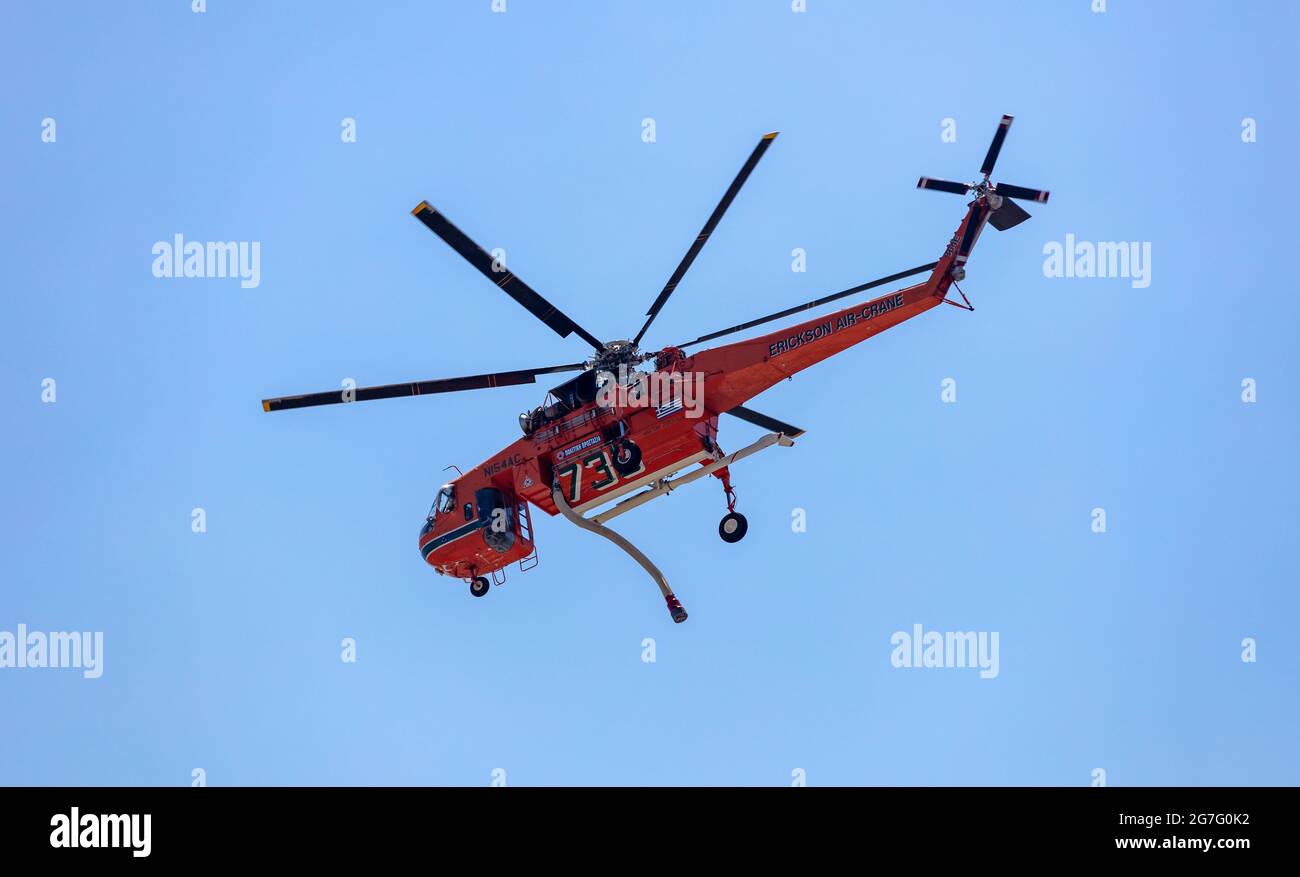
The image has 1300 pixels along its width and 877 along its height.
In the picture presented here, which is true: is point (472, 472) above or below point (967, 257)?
below

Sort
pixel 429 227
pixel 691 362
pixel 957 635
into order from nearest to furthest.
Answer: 1. pixel 429 227
2. pixel 691 362
3. pixel 957 635

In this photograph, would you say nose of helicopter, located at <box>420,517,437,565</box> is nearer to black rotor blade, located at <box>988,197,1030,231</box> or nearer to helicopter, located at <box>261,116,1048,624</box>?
helicopter, located at <box>261,116,1048,624</box>

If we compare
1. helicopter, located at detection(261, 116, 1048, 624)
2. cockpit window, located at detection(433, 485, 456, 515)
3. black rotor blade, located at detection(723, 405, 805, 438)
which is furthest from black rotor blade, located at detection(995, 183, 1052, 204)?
cockpit window, located at detection(433, 485, 456, 515)

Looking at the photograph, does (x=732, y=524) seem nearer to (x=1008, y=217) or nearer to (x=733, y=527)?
(x=733, y=527)

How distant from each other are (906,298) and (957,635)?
1301 centimetres

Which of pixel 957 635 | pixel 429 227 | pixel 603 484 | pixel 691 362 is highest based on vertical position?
pixel 429 227

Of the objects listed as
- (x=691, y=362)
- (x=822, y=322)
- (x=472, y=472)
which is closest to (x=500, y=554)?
(x=472, y=472)

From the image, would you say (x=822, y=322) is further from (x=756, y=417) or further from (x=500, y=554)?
(x=500, y=554)

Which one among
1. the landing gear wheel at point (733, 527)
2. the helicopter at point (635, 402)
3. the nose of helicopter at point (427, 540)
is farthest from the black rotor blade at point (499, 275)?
the nose of helicopter at point (427, 540)

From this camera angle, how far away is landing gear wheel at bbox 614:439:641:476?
34.0 m

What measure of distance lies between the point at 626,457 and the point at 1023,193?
31.8 ft

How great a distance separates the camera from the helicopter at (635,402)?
31.5 meters

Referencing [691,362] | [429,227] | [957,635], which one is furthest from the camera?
[957,635]

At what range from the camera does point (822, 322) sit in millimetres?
31797
